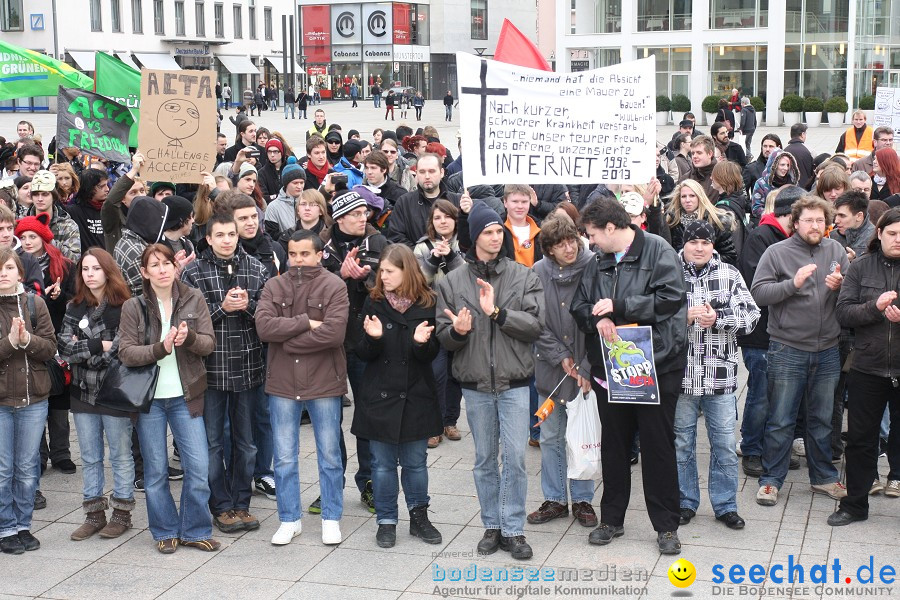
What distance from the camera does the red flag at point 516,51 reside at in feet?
27.4

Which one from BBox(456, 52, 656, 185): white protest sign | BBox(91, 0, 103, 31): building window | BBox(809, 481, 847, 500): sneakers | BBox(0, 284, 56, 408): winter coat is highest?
BBox(91, 0, 103, 31): building window

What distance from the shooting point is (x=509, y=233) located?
8.36m

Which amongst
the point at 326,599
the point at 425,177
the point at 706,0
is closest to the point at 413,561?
the point at 326,599

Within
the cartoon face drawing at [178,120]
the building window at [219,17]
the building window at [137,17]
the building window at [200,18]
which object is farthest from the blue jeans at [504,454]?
the building window at [219,17]

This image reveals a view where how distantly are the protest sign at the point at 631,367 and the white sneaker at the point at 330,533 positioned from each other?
1862mm

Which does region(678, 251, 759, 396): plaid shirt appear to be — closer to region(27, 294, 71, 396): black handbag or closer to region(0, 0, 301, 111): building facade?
region(27, 294, 71, 396): black handbag

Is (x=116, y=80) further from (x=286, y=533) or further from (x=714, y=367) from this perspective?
(x=714, y=367)

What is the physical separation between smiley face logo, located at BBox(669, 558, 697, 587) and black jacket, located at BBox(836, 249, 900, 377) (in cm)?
183

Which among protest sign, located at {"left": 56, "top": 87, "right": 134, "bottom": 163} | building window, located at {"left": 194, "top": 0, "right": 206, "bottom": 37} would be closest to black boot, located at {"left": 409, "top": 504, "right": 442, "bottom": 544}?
protest sign, located at {"left": 56, "top": 87, "right": 134, "bottom": 163}

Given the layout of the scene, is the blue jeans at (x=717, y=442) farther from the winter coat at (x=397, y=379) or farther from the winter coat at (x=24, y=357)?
the winter coat at (x=24, y=357)

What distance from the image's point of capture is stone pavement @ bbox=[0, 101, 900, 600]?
236 inches

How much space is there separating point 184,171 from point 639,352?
15.9 ft

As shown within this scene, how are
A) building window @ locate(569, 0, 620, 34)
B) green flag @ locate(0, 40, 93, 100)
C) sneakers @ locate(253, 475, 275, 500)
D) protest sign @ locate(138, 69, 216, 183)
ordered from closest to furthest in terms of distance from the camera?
1. sneakers @ locate(253, 475, 275, 500)
2. protest sign @ locate(138, 69, 216, 183)
3. green flag @ locate(0, 40, 93, 100)
4. building window @ locate(569, 0, 620, 34)

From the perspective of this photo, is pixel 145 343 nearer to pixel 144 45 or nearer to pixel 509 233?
pixel 509 233
